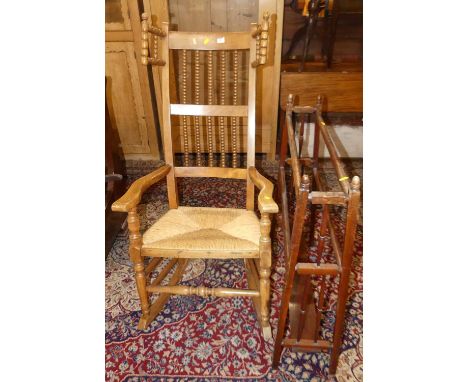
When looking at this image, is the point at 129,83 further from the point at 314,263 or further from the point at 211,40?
the point at 314,263

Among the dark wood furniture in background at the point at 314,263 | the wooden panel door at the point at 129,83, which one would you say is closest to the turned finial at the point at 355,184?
the dark wood furniture in background at the point at 314,263

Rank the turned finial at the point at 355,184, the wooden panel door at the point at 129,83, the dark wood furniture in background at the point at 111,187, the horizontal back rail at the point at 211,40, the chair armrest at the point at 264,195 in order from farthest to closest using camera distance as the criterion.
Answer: the wooden panel door at the point at 129,83 < the dark wood furniture in background at the point at 111,187 < the horizontal back rail at the point at 211,40 < the chair armrest at the point at 264,195 < the turned finial at the point at 355,184

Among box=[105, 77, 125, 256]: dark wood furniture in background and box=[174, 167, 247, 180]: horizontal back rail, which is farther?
box=[105, 77, 125, 256]: dark wood furniture in background

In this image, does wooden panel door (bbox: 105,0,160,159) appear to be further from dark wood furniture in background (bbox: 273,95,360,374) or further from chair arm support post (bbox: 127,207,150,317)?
chair arm support post (bbox: 127,207,150,317)

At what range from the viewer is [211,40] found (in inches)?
58.5

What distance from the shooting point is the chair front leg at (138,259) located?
130cm

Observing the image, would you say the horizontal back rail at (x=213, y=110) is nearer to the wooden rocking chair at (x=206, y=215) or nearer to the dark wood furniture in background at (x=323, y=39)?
the wooden rocking chair at (x=206, y=215)

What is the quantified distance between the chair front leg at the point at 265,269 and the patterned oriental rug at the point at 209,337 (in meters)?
0.08

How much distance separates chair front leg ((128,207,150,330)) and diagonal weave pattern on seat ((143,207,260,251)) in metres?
0.05

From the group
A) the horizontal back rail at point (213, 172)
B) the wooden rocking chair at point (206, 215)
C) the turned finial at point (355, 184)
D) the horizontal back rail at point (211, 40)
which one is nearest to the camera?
the turned finial at point (355, 184)

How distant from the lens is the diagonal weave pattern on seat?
1331mm

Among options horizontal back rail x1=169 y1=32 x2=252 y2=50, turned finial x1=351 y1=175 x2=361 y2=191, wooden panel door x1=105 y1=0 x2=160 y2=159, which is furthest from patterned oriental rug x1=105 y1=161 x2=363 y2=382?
wooden panel door x1=105 y1=0 x2=160 y2=159

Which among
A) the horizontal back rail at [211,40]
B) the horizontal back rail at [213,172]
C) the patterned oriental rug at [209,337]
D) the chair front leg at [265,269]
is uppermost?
the horizontal back rail at [211,40]

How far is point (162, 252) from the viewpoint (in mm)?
1326
